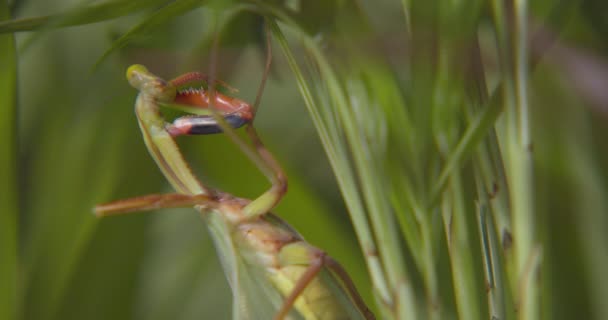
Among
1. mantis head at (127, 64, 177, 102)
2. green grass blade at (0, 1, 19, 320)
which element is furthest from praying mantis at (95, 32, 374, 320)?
green grass blade at (0, 1, 19, 320)

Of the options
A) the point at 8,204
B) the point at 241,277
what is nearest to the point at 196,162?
the point at 8,204

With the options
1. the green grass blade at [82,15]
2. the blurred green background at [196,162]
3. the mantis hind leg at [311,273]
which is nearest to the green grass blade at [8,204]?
the blurred green background at [196,162]

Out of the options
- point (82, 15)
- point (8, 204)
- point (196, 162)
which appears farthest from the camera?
point (196, 162)

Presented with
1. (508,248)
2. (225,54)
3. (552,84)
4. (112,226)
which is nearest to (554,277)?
(552,84)

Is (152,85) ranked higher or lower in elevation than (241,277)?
higher

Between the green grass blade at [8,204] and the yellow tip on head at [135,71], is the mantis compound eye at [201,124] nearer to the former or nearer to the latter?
the yellow tip on head at [135,71]

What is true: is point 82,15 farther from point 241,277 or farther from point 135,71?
point 241,277

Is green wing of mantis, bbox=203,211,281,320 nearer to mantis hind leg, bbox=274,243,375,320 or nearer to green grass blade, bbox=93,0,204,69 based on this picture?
mantis hind leg, bbox=274,243,375,320
